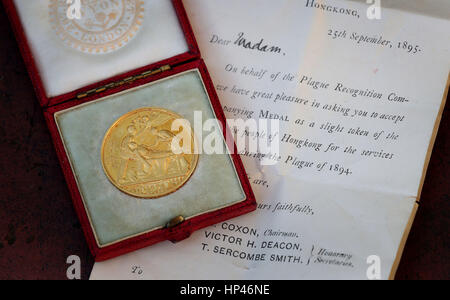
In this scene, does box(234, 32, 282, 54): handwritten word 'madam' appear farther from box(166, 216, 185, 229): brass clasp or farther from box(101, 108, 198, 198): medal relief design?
box(166, 216, 185, 229): brass clasp

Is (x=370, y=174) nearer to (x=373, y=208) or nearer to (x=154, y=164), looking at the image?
(x=373, y=208)

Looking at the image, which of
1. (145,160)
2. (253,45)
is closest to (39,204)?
(145,160)

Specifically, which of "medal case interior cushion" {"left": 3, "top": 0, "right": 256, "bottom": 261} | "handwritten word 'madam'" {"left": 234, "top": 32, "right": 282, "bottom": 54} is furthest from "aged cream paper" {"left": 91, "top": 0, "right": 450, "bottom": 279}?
"medal case interior cushion" {"left": 3, "top": 0, "right": 256, "bottom": 261}

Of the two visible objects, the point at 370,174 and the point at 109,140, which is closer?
the point at 109,140

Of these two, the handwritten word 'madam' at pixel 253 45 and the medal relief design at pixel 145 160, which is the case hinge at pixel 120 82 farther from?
the handwritten word 'madam' at pixel 253 45

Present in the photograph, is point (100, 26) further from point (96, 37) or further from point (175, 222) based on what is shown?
point (175, 222)
